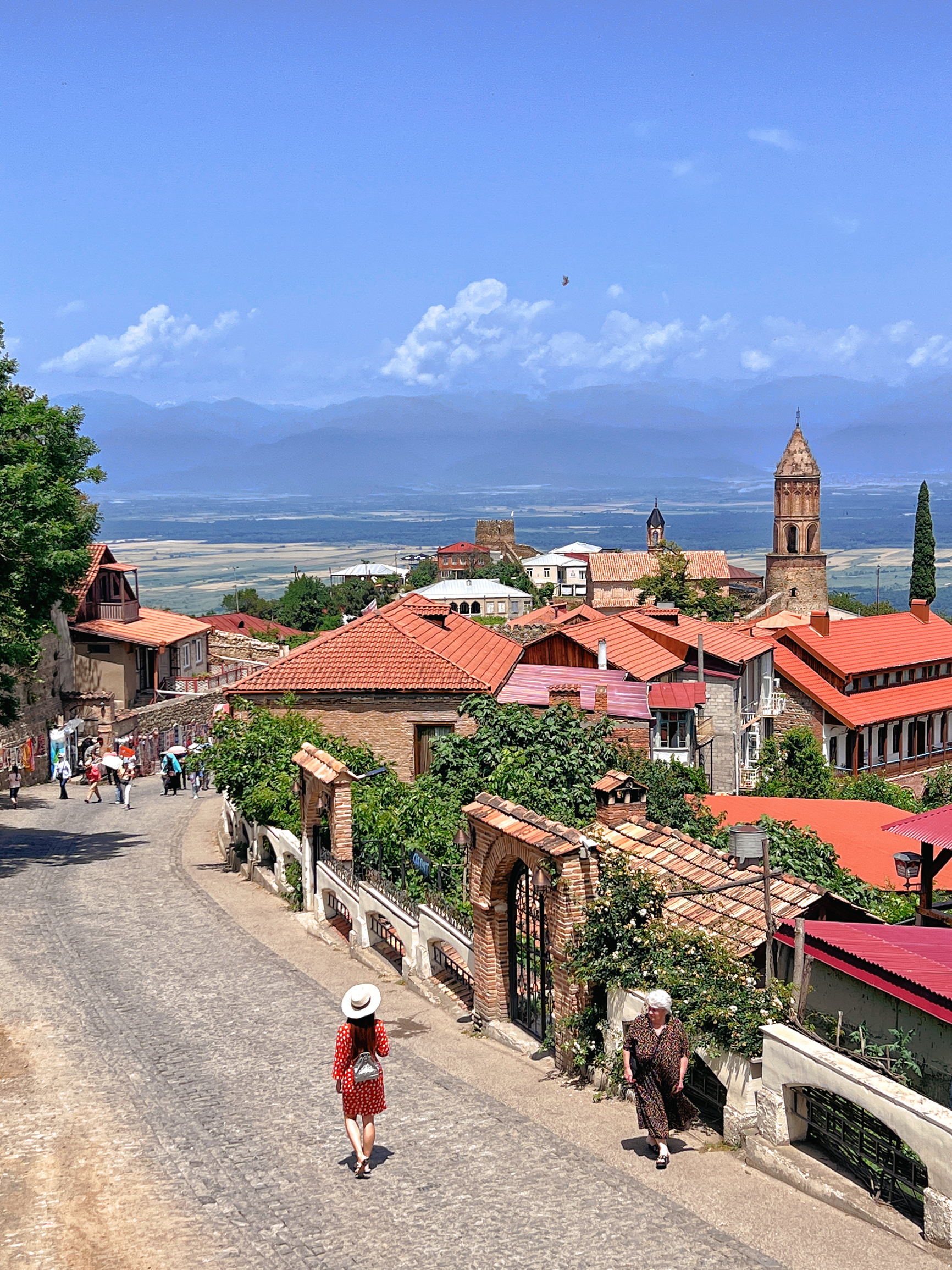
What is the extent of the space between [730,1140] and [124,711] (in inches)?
1347

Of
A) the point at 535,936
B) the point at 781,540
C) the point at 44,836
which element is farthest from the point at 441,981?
the point at 781,540

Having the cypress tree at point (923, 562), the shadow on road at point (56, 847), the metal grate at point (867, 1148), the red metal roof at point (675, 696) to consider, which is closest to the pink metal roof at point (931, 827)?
the metal grate at point (867, 1148)

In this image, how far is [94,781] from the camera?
31703 mm

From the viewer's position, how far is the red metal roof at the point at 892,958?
929 centimetres

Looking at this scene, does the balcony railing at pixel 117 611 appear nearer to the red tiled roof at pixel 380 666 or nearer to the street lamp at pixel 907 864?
the red tiled roof at pixel 380 666

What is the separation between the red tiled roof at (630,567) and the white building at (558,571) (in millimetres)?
44683

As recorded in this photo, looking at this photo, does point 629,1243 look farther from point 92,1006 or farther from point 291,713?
point 291,713

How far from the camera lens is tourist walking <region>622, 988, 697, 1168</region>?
945 centimetres

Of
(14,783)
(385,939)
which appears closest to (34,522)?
(385,939)

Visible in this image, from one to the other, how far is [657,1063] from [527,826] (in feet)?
10.1

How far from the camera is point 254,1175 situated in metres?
9.65

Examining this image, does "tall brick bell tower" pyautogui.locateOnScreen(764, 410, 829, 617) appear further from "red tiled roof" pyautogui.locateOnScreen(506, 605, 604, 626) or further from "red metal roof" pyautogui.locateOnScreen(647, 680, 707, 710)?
"red metal roof" pyautogui.locateOnScreen(647, 680, 707, 710)

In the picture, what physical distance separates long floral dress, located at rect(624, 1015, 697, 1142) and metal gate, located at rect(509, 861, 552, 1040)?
2765mm

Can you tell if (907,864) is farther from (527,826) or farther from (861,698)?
(861,698)
